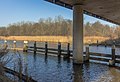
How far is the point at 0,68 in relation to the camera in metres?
4.61

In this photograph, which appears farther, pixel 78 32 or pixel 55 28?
pixel 55 28

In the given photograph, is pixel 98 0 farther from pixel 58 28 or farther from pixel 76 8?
pixel 58 28

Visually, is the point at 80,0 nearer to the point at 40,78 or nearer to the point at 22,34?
the point at 40,78

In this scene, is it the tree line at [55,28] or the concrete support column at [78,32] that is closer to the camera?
the concrete support column at [78,32]

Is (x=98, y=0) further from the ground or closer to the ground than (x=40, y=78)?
further from the ground

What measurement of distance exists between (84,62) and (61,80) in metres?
8.68

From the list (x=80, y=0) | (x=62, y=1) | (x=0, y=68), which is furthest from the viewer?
(x=62, y=1)

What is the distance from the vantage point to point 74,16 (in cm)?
2045

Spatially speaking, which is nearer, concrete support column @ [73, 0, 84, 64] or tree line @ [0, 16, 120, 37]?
concrete support column @ [73, 0, 84, 64]

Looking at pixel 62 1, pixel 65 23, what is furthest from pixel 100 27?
pixel 62 1

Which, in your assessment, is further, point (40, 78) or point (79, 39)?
point (79, 39)

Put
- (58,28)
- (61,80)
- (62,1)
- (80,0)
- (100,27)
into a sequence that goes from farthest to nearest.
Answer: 1. (100,27)
2. (58,28)
3. (62,1)
4. (80,0)
5. (61,80)

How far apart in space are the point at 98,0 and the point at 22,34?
74.6 metres

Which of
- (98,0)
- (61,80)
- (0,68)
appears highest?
(98,0)
